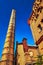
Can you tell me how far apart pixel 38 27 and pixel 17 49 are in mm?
5272

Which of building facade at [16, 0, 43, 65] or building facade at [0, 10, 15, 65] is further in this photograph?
building facade at [0, 10, 15, 65]

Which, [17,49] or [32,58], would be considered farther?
[17,49]

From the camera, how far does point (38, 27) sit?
2550 centimetres

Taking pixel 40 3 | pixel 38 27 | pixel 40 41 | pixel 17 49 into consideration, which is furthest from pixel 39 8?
pixel 17 49

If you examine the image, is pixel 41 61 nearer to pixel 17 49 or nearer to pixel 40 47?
pixel 40 47

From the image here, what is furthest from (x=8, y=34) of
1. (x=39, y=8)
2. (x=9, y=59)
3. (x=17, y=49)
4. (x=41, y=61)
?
(x=41, y=61)

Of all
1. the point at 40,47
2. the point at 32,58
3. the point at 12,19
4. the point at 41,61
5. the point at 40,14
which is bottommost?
the point at 41,61

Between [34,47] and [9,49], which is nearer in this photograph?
[34,47]

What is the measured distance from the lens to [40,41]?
72.5ft

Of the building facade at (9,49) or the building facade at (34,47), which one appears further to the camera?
the building facade at (9,49)

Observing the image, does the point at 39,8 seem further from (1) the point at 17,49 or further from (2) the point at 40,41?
(1) the point at 17,49

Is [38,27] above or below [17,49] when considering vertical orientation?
above

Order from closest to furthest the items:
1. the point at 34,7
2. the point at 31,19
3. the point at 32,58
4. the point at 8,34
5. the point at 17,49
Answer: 1. the point at 32,58
2. the point at 17,49
3. the point at 8,34
4. the point at 34,7
5. the point at 31,19

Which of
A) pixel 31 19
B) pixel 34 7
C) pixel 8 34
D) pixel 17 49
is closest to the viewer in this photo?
pixel 17 49
